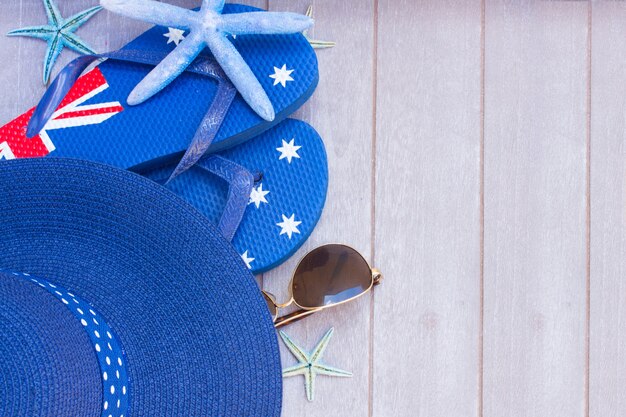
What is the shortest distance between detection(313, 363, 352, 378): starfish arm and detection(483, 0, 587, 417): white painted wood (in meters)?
0.17

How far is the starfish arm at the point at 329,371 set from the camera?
788 mm

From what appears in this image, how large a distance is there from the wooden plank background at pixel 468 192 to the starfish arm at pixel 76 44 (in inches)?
0.6

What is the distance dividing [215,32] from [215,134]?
4.3 inches

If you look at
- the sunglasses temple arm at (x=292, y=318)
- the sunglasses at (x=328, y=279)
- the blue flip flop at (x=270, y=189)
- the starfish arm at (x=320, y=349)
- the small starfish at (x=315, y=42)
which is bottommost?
the starfish arm at (x=320, y=349)

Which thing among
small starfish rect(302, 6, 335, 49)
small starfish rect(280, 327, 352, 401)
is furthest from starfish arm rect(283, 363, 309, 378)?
small starfish rect(302, 6, 335, 49)

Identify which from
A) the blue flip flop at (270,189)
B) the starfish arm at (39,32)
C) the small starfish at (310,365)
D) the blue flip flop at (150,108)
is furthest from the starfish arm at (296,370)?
the starfish arm at (39,32)

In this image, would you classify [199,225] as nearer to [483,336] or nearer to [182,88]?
[182,88]

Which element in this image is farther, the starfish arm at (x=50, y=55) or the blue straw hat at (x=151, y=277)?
the starfish arm at (x=50, y=55)

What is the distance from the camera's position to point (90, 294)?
58cm

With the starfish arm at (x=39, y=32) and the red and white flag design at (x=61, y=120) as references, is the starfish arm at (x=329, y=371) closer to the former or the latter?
the red and white flag design at (x=61, y=120)

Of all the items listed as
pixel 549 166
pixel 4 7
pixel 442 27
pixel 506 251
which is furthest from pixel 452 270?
pixel 4 7

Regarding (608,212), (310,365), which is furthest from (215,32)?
(608,212)

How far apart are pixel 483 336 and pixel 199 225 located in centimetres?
39

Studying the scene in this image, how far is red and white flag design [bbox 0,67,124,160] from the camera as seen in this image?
73cm
